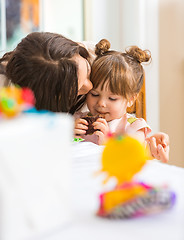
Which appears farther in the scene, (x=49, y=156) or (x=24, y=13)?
(x=24, y=13)

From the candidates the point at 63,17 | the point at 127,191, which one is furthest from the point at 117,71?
the point at 63,17

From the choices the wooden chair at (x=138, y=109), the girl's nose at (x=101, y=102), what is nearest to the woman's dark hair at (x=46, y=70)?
the girl's nose at (x=101, y=102)

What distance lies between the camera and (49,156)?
529mm

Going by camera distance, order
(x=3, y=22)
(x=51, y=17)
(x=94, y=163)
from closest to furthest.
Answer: (x=94, y=163)
(x=3, y=22)
(x=51, y=17)

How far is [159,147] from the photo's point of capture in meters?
1.44

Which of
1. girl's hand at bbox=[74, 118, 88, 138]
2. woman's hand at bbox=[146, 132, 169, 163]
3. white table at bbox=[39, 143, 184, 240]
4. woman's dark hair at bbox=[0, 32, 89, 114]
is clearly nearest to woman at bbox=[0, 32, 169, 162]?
woman's dark hair at bbox=[0, 32, 89, 114]

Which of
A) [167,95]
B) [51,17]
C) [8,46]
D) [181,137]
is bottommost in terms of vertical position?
[181,137]

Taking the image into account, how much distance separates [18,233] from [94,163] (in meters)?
0.46

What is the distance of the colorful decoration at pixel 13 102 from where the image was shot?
0.54m

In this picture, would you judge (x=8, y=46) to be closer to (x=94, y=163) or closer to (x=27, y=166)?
(x=94, y=163)

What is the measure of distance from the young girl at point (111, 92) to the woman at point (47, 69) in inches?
8.3

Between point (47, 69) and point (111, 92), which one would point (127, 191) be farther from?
point (111, 92)

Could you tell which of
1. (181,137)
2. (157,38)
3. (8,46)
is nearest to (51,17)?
(8,46)

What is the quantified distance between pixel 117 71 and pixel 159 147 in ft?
1.10
